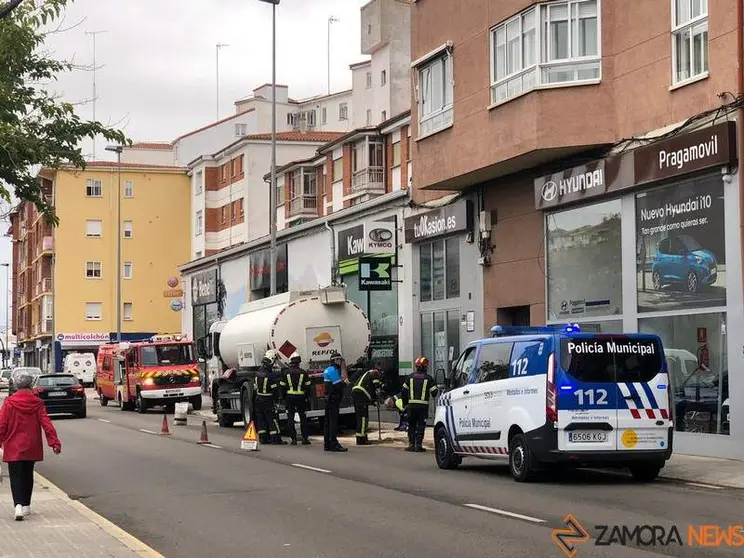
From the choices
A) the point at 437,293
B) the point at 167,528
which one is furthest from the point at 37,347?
the point at 167,528

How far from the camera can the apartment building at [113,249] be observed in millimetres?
86812

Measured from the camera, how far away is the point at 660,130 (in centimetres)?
2078

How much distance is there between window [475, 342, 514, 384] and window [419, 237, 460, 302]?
11.5 metres

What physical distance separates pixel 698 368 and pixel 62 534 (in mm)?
12045

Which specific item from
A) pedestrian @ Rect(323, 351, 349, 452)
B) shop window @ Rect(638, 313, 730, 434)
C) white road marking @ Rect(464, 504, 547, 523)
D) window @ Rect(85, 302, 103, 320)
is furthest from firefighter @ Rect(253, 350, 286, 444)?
window @ Rect(85, 302, 103, 320)

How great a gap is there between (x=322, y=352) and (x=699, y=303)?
10.3 metres

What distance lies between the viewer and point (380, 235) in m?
32.9

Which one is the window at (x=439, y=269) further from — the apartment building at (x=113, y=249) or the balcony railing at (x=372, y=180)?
the apartment building at (x=113, y=249)

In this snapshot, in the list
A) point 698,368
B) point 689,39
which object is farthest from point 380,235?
point 698,368

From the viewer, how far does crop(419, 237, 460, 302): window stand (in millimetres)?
29188

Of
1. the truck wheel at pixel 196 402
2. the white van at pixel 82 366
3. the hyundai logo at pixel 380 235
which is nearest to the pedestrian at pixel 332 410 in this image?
the hyundai logo at pixel 380 235

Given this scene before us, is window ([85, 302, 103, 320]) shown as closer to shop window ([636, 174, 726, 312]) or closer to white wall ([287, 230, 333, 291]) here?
white wall ([287, 230, 333, 291])

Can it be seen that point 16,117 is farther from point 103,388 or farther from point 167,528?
point 103,388

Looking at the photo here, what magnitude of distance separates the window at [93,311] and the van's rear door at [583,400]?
2983 inches
